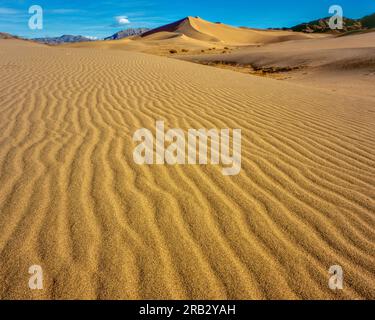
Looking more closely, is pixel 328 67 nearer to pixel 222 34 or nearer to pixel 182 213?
pixel 182 213

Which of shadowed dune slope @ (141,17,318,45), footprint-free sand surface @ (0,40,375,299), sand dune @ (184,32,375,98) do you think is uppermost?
shadowed dune slope @ (141,17,318,45)

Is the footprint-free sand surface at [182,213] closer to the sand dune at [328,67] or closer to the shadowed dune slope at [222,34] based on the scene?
the sand dune at [328,67]

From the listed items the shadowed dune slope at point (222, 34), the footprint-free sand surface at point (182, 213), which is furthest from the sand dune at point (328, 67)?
the shadowed dune slope at point (222, 34)

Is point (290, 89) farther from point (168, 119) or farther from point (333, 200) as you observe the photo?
point (333, 200)

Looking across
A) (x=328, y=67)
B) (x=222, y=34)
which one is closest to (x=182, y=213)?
(x=328, y=67)

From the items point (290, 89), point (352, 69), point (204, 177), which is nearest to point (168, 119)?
point (204, 177)

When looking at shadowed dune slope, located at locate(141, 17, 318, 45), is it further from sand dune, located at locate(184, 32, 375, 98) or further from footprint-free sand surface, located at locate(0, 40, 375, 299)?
footprint-free sand surface, located at locate(0, 40, 375, 299)

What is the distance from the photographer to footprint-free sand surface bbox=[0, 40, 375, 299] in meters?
2.08

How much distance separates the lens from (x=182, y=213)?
2740 millimetres

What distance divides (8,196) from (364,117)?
5.98m

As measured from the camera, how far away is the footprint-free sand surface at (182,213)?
2.08 m

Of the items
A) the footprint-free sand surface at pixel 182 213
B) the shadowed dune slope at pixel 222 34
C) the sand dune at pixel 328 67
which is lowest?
the footprint-free sand surface at pixel 182 213

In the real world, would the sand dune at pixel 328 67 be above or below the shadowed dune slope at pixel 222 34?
below

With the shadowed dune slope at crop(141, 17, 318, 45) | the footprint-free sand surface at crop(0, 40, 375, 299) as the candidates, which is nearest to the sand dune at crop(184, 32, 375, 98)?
the footprint-free sand surface at crop(0, 40, 375, 299)
